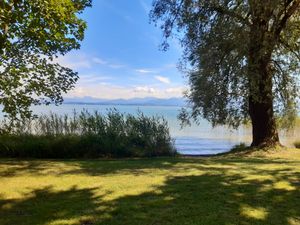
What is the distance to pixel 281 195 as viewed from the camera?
697 cm

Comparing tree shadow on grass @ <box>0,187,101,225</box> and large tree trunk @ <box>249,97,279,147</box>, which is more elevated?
large tree trunk @ <box>249,97,279,147</box>

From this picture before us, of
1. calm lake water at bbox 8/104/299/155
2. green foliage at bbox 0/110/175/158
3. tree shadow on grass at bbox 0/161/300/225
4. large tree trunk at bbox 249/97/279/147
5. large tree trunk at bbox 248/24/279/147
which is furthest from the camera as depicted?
calm lake water at bbox 8/104/299/155

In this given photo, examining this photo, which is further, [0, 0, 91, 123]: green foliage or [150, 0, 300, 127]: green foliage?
[150, 0, 300, 127]: green foliage

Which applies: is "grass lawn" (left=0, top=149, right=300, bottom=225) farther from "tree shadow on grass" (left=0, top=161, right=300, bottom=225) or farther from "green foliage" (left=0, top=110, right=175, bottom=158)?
"green foliage" (left=0, top=110, right=175, bottom=158)

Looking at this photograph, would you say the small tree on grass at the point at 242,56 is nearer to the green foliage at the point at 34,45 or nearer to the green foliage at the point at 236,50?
the green foliage at the point at 236,50

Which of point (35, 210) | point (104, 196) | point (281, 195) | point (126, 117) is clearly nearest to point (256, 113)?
point (126, 117)

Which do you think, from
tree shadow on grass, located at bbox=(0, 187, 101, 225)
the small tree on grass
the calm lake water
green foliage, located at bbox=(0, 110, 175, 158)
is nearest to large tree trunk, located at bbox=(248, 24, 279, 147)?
the small tree on grass

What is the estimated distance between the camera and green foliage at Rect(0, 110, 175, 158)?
43.8ft

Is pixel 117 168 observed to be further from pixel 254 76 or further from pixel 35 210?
pixel 254 76

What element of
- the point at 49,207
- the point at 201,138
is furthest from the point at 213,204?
the point at 201,138

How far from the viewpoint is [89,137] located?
13.9m

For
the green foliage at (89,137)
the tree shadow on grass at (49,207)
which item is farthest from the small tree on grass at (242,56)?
the tree shadow on grass at (49,207)

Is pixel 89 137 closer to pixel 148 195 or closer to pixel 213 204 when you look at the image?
pixel 148 195

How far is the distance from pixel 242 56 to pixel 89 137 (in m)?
6.04
